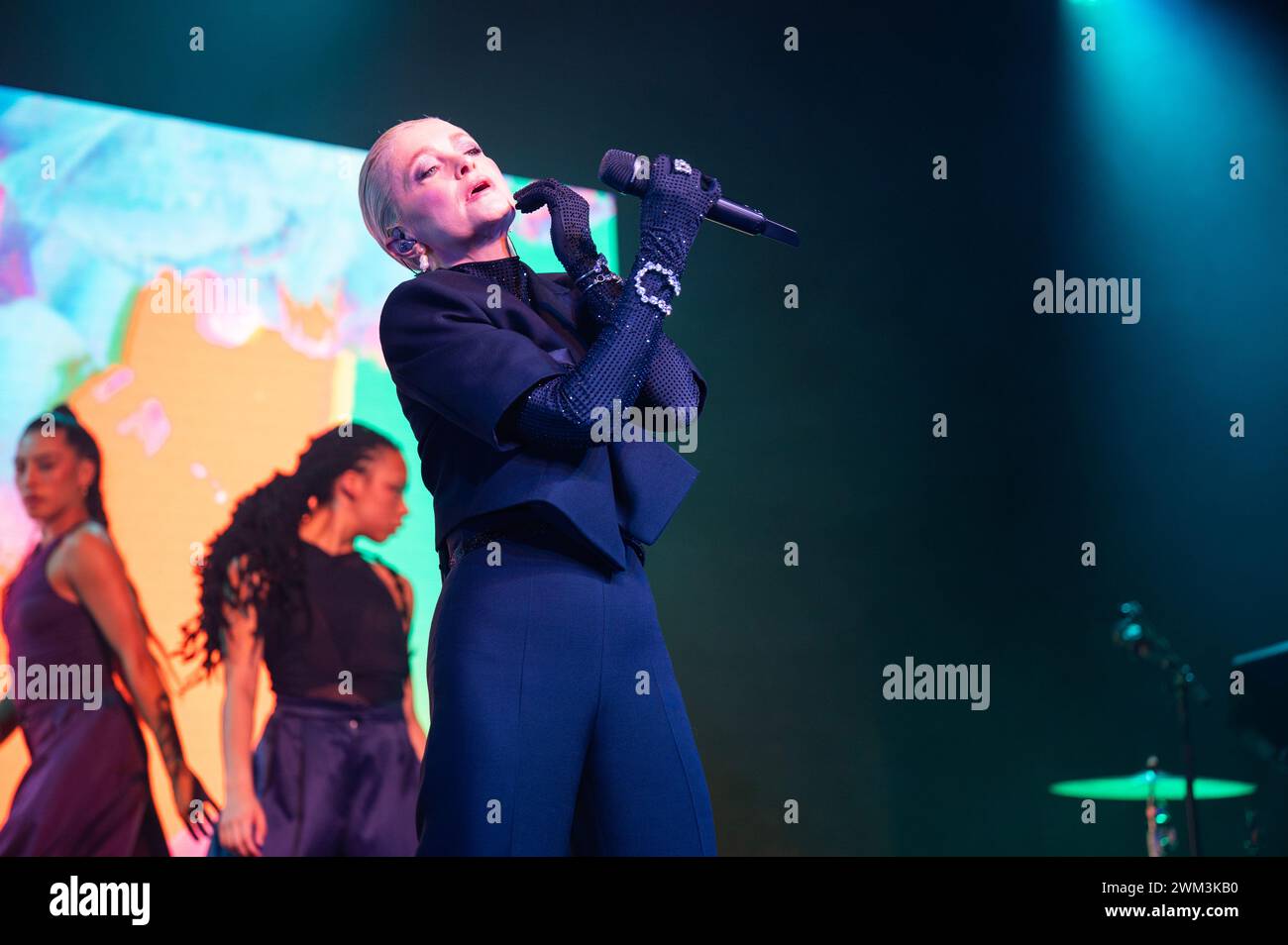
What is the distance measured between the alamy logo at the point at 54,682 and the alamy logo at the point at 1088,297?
2822 mm

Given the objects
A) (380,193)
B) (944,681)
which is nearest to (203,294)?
(380,193)

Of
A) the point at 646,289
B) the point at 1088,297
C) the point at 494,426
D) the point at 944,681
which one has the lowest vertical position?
the point at 944,681

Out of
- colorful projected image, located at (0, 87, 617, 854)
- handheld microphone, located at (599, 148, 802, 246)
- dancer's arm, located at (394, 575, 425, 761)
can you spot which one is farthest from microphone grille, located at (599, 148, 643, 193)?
dancer's arm, located at (394, 575, 425, 761)

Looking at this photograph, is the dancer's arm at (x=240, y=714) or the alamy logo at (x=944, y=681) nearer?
the dancer's arm at (x=240, y=714)

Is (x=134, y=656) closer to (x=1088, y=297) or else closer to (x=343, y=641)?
(x=343, y=641)

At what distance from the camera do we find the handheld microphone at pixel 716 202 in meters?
1.52

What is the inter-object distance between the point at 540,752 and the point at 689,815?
0.60ft

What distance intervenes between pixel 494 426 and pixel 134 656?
1.81 m

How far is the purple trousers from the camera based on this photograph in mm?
2838

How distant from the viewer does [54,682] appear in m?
2.71
